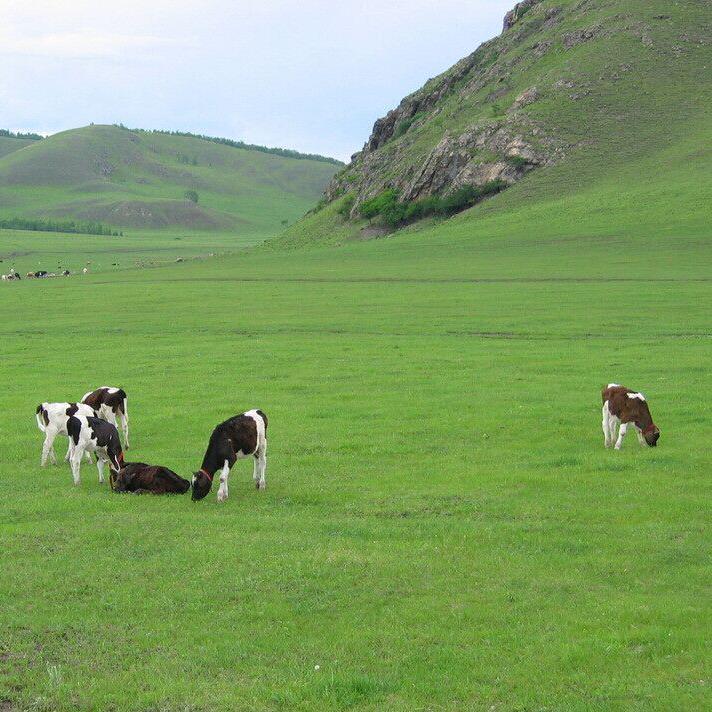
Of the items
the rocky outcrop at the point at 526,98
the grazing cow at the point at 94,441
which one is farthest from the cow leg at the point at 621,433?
the rocky outcrop at the point at 526,98

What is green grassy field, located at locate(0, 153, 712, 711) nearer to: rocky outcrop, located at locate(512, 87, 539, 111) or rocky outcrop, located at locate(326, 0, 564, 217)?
rocky outcrop, located at locate(326, 0, 564, 217)

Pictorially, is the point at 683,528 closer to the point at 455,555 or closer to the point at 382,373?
the point at 455,555

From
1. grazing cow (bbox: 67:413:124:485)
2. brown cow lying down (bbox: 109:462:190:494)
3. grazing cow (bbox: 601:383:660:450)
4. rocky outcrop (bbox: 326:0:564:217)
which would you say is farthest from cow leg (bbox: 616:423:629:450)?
rocky outcrop (bbox: 326:0:564:217)

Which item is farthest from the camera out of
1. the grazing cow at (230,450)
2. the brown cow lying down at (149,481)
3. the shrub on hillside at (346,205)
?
the shrub on hillside at (346,205)

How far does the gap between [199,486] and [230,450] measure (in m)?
0.89

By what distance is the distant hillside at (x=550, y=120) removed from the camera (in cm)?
11888

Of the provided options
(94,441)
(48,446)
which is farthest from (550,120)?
(94,441)

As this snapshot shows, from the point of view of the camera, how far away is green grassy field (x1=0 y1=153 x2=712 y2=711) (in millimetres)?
10445

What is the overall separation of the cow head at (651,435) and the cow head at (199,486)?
8.93 meters

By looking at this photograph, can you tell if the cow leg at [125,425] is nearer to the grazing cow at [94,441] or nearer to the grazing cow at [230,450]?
the grazing cow at [94,441]

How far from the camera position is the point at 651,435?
20.4 metres

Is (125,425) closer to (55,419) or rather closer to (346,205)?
(55,419)

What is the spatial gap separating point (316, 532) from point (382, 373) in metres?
16.7

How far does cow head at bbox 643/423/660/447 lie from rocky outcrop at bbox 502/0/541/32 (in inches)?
6258
